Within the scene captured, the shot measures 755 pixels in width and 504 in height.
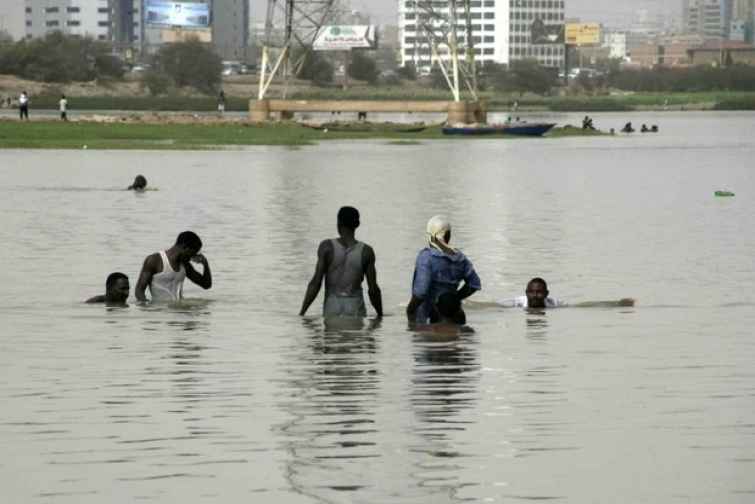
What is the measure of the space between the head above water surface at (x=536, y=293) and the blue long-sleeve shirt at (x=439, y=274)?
3030 mm

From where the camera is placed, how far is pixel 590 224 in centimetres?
3862

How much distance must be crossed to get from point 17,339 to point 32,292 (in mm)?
5184

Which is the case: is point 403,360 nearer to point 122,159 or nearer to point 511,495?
point 511,495

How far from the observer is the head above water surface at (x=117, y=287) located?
20969mm

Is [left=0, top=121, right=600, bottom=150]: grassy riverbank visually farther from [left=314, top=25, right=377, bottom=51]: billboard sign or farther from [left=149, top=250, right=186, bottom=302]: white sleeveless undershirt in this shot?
[left=149, top=250, right=186, bottom=302]: white sleeveless undershirt

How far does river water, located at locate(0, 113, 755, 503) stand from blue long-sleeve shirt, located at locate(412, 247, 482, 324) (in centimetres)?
51

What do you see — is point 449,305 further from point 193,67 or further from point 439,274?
point 193,67

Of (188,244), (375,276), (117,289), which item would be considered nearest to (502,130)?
(117,289)

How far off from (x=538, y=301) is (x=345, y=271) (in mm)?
3490

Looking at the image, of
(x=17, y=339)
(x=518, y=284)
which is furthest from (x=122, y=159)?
(x=17, y=339)

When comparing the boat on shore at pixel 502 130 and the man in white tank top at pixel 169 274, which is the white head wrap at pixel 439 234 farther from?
the boat on shore at pixel 502 130

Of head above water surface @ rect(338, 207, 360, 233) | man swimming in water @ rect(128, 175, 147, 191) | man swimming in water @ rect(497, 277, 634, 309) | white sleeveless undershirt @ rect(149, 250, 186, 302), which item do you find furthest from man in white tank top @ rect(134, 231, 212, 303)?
man swimming in water @ rect(128, 175, 147, 191)

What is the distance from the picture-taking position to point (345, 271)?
59.3 ft

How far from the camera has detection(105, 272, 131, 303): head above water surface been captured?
68.8ft
